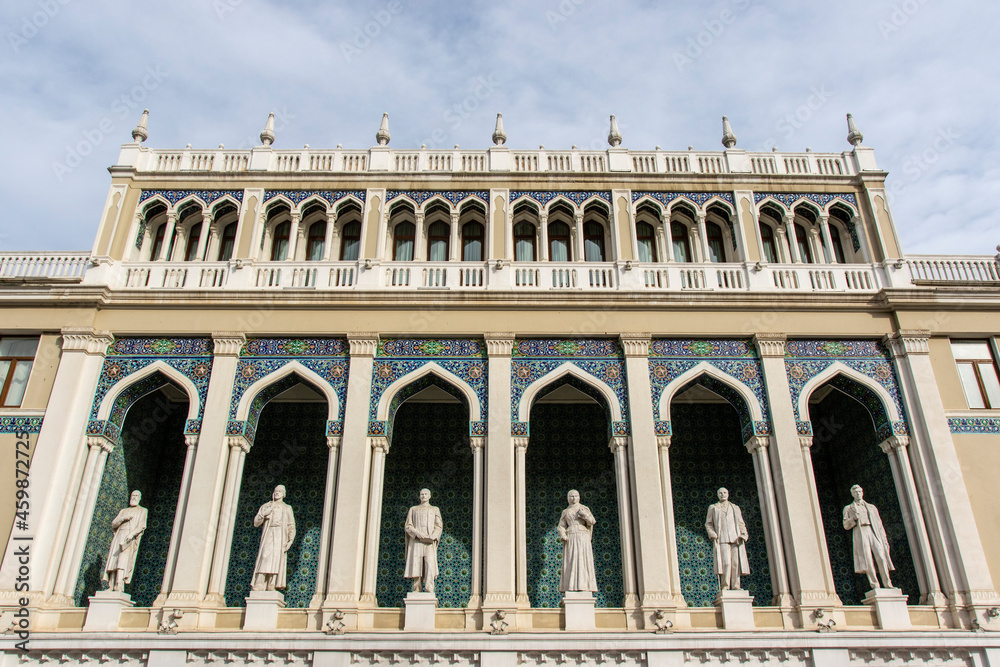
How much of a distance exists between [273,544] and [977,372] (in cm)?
1303

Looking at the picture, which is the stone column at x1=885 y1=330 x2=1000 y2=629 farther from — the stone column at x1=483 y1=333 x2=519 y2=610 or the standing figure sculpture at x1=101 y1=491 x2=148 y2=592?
the standing figure sculpture at x1=101 y1=491 x2=148 y2=592

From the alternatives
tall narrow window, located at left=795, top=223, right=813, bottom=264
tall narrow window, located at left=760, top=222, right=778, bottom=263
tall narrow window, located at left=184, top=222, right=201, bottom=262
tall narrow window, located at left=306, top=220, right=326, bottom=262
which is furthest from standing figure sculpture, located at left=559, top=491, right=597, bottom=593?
tall narrow window, located at left=184, top=222, right=201, bottom=262

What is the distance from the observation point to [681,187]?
1764cm

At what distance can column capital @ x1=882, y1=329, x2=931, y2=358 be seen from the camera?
15.6 metres

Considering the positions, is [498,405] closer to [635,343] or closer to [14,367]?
[635,343]

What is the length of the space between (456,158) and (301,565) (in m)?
8.83

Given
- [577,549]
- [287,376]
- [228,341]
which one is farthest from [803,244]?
[228,341]

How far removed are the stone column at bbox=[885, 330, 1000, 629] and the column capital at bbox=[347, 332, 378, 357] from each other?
9.58 meters

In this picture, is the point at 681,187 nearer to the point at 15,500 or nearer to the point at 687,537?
the point at 687,537

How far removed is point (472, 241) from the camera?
18.0m

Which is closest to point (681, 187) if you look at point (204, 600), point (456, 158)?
point (456, 158)

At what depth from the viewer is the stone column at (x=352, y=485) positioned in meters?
13.5

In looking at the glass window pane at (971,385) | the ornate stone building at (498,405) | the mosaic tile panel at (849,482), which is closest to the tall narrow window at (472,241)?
the ornate stone building at (498,405)

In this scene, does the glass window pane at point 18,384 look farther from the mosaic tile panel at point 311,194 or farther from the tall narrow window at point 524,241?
the tall narrow window at point 524,241
